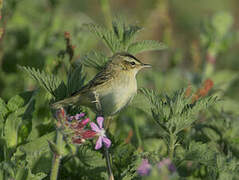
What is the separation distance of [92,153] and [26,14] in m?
3.73

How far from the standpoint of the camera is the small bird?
2.86 meters

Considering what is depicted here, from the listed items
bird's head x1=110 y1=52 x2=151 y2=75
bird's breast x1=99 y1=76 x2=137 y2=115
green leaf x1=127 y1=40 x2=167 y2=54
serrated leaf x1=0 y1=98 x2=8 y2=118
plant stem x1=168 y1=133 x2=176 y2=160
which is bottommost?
plant stem x1=168 y1=133 x2=176 y2=160

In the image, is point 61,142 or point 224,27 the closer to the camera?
point 61,142

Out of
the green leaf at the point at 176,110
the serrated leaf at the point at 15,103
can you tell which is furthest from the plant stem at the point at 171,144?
the serrated leaf at the point at 15,103

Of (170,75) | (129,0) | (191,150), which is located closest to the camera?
(191,150)

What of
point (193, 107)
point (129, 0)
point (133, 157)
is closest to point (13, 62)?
point (133, 157)

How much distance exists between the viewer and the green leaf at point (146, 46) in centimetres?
296

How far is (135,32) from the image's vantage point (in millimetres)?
2992

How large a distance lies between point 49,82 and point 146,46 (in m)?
0.82

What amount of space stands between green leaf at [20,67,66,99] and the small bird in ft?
0.45

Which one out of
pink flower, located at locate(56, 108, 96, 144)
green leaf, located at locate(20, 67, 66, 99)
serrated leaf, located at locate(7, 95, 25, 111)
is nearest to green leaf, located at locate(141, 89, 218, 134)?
pink flower, located at locate(56, 108, 96, 144)

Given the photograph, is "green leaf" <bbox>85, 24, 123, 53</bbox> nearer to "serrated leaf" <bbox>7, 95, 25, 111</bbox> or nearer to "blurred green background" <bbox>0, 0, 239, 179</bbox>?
"blurred green background" <bbox>0, 0, 239, 179</bbox>

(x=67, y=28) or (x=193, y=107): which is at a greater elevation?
(x=67, y=28)

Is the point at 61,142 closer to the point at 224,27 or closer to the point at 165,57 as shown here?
the point at 224,27
